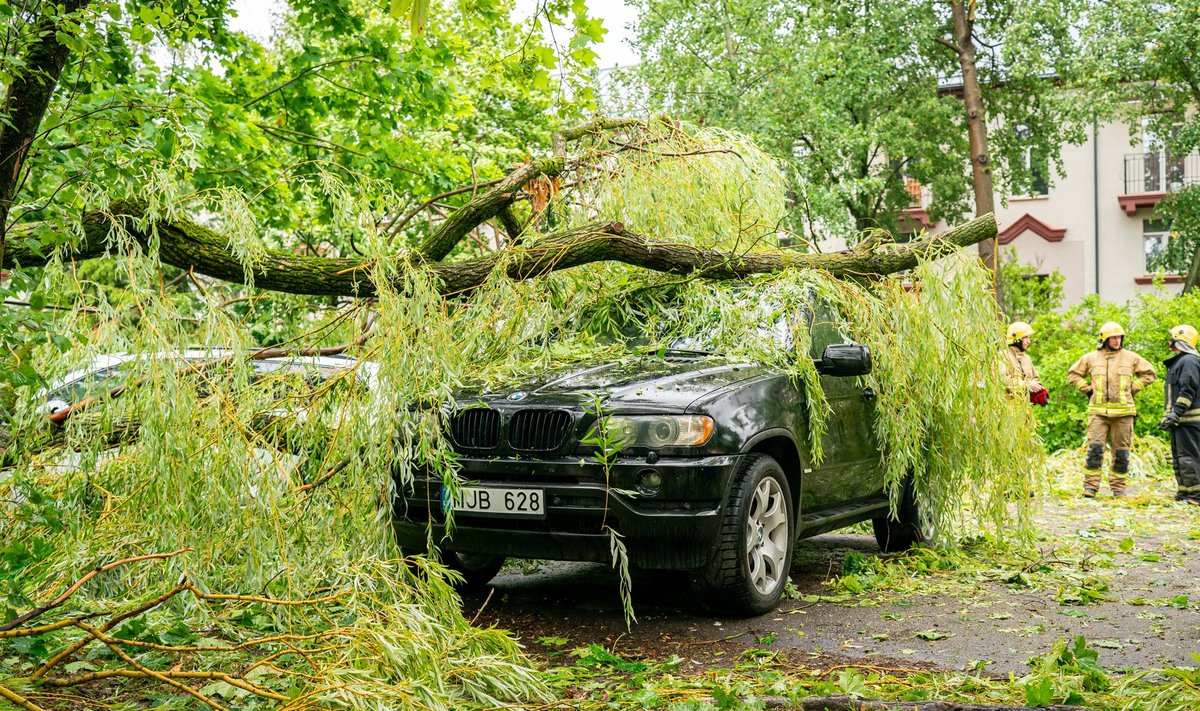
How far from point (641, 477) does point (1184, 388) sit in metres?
9.03

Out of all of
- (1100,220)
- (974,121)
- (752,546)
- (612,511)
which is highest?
(1100,220)

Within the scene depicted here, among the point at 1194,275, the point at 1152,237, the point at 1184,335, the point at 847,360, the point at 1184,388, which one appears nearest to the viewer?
the point at 847,360

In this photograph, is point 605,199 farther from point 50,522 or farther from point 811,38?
point 811,38

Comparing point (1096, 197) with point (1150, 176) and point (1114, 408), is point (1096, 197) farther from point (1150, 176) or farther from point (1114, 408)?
point (1114, 408)

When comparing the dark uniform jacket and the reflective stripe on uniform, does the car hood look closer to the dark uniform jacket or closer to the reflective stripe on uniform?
the dark uniform jacket

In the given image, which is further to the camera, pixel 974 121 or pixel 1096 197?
pixel 1096 197

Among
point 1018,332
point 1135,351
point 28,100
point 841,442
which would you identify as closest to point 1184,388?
point 1018,332

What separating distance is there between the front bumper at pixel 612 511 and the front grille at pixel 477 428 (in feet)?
0.42

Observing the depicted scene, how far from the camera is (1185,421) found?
1184 centimetres

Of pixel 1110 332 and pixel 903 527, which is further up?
pixel 1110 332

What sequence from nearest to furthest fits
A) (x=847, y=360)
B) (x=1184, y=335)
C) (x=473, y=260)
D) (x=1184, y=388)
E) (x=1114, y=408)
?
(x=847, y=360), (x=473, y=260), (x=1184, y=388), (x=1184, y=335), (x=1114, y=408)

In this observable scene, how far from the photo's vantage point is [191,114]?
24.2 feet

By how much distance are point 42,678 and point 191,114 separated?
4.71 meters

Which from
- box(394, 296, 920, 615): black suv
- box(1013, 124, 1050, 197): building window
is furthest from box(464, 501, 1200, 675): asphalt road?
box(1013, 124, 1050, 197): building window
